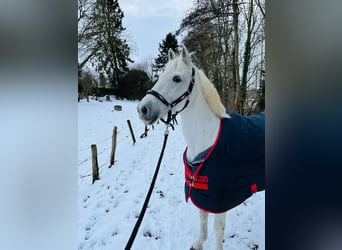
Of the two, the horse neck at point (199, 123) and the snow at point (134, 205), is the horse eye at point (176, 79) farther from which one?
the snow at point (134, 205)

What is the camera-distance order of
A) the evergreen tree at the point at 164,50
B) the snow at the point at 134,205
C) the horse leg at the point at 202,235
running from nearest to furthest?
1. the snow at the point at 134,205
2. the evergreen tree at the point at 164,50
3. the horse leg at the point at 202,235

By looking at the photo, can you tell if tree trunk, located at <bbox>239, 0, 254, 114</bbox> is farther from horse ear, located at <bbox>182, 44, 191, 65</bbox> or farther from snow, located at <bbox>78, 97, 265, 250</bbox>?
snow, located at <bbox>78, 97, 265, 250</bbox>

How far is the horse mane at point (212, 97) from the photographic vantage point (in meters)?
1.05

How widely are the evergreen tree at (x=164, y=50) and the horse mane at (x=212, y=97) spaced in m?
0.21

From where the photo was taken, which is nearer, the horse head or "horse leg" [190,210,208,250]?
the horse head

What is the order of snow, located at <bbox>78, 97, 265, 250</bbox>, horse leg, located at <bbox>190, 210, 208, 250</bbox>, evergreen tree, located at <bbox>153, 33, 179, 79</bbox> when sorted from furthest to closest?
horse leg, located at <bbox>190, 210, 208, 250</bbox> < evergreen tree, located at <bbox>153, 33, 179, 79</bbox> < snow, located at <bbox>78, 97, 265, 250</bbox>

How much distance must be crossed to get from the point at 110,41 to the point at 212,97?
1.99 feet

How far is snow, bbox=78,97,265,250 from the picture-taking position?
90 centimetres

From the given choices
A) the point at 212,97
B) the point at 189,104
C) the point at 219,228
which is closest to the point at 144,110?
the point at 189,104

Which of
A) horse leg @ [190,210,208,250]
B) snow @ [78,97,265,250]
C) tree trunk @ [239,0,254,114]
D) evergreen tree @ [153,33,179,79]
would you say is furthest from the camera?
horse leg @ [190,210,208,250]

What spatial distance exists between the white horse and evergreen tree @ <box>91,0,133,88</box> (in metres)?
0.22

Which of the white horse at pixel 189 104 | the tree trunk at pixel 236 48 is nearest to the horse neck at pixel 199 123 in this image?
the white horse at pixel 189 104

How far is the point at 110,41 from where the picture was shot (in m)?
0.93

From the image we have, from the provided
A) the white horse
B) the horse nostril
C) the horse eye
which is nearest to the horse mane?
the white horse
